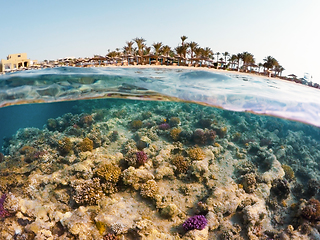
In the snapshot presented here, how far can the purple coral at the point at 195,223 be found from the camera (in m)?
7.35

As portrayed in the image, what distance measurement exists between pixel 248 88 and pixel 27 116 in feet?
57.1

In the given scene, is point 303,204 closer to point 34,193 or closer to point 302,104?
point 302,104

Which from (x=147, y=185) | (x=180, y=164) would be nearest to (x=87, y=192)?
(x=147, y=185)

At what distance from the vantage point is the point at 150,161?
9.73 m

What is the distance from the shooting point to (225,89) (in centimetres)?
1257

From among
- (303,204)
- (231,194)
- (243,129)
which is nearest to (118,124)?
(231,194)

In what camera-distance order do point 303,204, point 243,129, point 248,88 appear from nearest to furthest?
point 303,204
point 248,88
point 243,129

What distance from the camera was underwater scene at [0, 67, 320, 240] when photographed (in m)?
7.66

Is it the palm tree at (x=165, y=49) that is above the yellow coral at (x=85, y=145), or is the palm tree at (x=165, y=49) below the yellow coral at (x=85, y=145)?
above

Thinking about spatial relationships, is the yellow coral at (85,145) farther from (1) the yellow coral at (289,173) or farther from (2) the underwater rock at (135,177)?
(1) the yellow coral at (289,173)

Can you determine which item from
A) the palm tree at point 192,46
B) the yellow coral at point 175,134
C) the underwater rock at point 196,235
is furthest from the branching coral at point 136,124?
the palm tree at point 192,46

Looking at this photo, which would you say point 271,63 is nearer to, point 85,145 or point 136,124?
point 136,124

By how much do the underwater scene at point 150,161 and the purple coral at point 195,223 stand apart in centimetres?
4

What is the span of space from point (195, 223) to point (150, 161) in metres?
3.52
